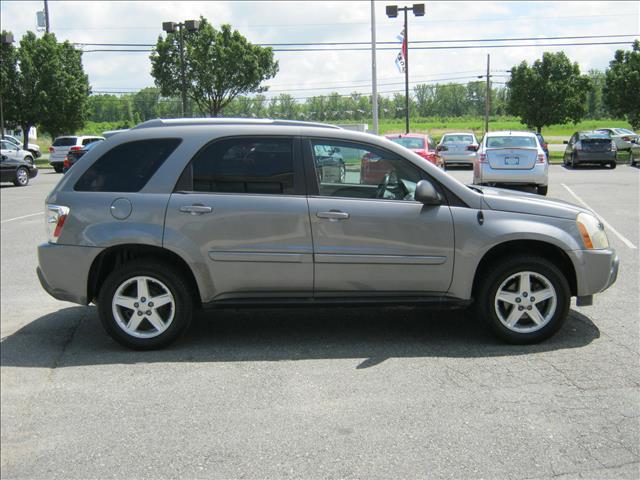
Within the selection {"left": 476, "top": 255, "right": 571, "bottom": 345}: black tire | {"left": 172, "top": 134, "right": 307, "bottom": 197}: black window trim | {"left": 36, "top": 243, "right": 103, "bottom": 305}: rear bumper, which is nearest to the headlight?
{"left": 476, "top": 255, "right": 571, "bottom": 345}: black tire

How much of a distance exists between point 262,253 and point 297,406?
1.42 metres

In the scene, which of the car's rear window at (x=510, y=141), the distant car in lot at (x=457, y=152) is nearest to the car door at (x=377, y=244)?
the car's rear window at (x=510, y=141)

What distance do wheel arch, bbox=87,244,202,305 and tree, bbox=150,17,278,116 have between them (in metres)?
45.0

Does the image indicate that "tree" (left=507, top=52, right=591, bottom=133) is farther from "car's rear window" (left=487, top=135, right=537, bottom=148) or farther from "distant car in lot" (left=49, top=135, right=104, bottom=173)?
"car's rear window" (left=487, top=135, right=537, bottom=148)

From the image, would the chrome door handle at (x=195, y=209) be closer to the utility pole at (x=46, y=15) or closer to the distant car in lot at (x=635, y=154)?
the distant car in lot at (x=635, y=154)

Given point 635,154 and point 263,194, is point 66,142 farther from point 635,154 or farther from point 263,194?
point 263,194

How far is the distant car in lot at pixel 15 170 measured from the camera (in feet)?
77.3

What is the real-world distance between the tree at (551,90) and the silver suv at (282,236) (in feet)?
139

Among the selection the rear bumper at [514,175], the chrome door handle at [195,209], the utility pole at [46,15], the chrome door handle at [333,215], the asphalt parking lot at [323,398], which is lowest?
the asphalt parking lot at [323,398]

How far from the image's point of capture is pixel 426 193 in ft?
17.3

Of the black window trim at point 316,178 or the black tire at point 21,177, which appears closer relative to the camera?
the black window trim at point 316,178

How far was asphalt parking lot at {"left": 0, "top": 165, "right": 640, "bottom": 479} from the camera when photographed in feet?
11.7

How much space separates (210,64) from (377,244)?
46.2m

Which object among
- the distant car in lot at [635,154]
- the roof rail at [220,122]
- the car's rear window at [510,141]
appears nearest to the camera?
the roof rail at [220,122]
